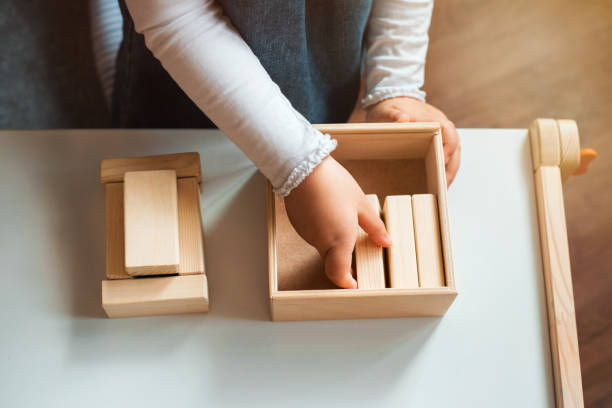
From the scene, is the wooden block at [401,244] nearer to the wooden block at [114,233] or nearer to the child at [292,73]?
the child at [292,73]

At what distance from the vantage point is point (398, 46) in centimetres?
68

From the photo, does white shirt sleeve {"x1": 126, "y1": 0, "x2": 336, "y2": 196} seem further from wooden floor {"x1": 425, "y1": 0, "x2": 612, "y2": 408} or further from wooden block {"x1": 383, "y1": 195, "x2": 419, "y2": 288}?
wooden floor {"x1": 425, "y1": 0, "x2": 612, "y2": 408}

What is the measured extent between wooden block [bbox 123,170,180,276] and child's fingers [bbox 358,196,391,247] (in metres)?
0.19

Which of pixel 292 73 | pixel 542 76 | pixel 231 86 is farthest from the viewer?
pixel 542 76

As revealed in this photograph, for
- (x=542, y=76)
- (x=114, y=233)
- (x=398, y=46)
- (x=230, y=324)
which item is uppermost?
(x=542, y=76)

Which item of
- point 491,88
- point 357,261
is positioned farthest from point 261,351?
point 491,88

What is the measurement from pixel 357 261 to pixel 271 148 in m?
0.15

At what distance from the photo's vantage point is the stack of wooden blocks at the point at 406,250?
0.55m

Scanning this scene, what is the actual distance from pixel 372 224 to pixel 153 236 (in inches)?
8.5

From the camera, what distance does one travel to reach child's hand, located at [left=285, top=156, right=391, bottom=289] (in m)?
0.54

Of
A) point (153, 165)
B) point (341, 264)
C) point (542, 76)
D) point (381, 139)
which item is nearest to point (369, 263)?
point (341, 264)

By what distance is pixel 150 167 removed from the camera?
0.58 m

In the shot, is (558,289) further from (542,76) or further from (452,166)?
(542,76)

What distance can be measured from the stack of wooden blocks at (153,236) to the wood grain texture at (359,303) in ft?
0.30
